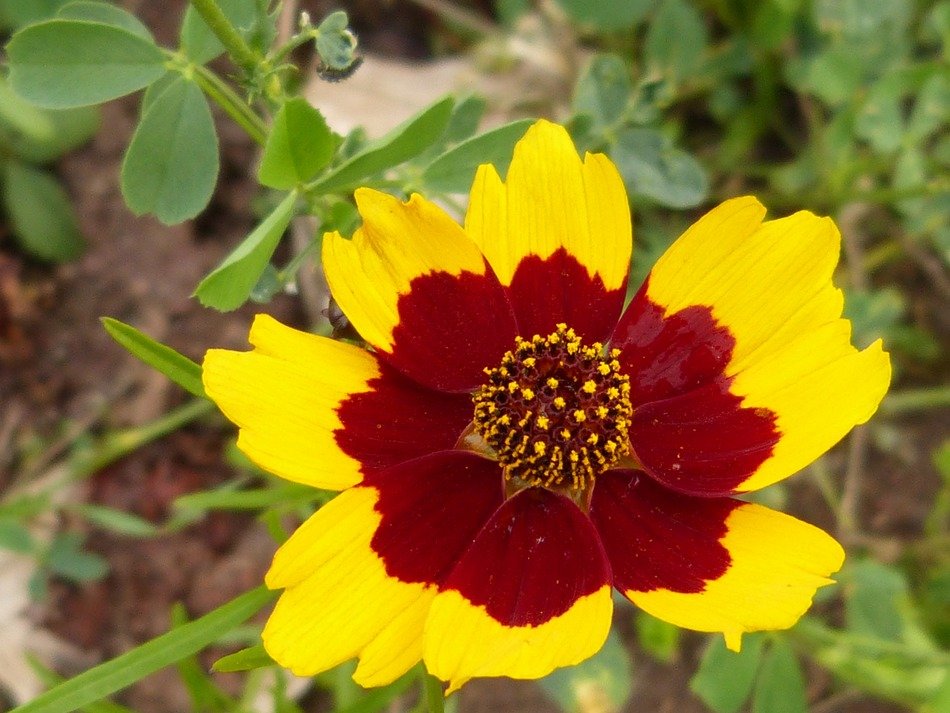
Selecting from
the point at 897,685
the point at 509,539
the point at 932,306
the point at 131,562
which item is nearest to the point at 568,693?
the point at 897,685

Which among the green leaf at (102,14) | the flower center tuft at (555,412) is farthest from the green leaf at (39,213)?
the flower center tuft at (555,412)

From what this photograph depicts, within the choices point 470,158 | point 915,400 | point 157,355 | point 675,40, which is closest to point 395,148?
point 470,158

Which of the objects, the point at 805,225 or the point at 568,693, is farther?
the point at 568,693

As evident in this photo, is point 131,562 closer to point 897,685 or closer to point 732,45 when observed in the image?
point 897,685

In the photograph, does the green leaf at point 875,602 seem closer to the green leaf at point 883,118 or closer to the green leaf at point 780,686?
→ the green leaf at point 780,686

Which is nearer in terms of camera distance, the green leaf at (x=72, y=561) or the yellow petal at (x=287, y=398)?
the yellow petal at (x=287, y=398)

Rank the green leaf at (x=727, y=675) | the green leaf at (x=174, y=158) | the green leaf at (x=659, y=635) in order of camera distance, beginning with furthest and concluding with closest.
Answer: the green leaf at (x=659, y=635) < the green leaf at (x=727, y=675) < the green leaf at (x=174, y=158)
